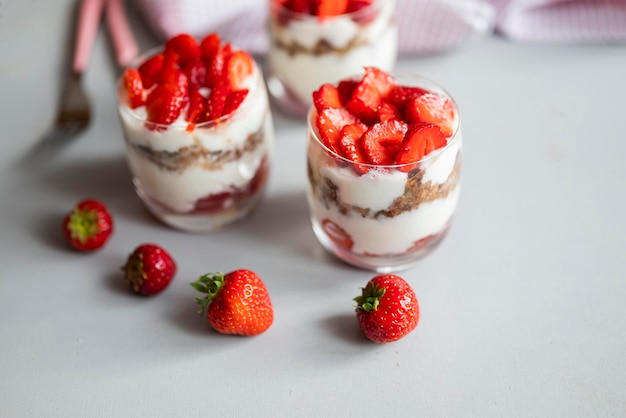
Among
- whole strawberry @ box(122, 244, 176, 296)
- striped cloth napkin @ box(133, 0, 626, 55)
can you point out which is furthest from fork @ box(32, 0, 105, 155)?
whole strawberry @ box(122, 244, 176, 296)

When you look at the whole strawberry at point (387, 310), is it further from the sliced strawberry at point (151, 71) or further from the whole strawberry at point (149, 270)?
the sliced strawberry at point (151, 71)

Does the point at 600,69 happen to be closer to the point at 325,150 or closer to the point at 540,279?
the point at 540,279

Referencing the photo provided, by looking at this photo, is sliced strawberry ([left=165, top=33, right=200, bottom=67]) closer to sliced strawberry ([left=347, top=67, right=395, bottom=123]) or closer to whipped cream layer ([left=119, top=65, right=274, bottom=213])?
Result: whipped cream layer ([left=119, top=65, right=274, bottom=213])

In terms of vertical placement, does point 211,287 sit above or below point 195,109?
below

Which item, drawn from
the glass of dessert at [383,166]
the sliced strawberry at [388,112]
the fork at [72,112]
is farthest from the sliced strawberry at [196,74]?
the fork at [72,112]

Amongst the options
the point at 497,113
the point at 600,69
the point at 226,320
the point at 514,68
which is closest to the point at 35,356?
the point at 226,320

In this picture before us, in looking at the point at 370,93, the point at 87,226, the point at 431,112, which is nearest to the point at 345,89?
the point at 370,93

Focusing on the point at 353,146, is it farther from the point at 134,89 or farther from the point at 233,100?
the point at 134,89
